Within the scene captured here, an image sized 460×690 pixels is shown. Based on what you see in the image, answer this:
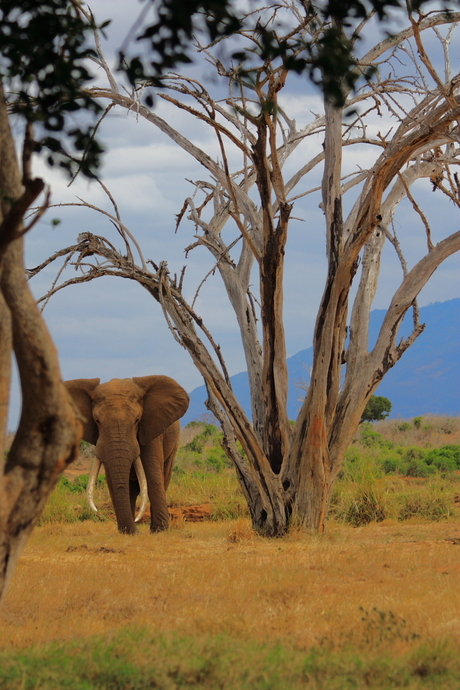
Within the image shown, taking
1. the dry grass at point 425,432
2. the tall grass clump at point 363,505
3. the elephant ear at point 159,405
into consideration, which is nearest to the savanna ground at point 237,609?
the tall grass clump at point 363,505

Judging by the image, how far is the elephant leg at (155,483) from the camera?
12383 millimetres

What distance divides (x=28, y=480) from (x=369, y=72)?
135 inches

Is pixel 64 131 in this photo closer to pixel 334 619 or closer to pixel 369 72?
pixel 369 72

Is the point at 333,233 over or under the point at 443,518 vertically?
over

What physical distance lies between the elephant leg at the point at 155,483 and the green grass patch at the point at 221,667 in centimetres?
731

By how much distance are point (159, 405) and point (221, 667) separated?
316 inches

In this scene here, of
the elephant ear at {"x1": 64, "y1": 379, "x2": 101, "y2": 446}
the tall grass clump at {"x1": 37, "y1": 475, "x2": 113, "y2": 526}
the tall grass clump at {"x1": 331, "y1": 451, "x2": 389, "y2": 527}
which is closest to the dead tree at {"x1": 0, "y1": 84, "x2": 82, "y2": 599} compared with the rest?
the elephant ear at {"x1": 64, "y1": 379, "x2": 101, "y2": 446}

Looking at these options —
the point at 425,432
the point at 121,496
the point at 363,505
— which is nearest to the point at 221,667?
the point at 121,496

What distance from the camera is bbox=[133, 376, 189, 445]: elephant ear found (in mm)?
12438

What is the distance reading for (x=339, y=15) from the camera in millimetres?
4629

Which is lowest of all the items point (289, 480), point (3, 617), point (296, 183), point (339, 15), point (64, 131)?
point (3, 617)

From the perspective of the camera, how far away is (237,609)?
6.30 metres

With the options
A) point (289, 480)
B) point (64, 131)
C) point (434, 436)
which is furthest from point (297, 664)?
point (434, 436)

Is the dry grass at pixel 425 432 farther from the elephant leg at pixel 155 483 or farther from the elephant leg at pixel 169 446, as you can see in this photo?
the elephant leg at pixel 155 483
